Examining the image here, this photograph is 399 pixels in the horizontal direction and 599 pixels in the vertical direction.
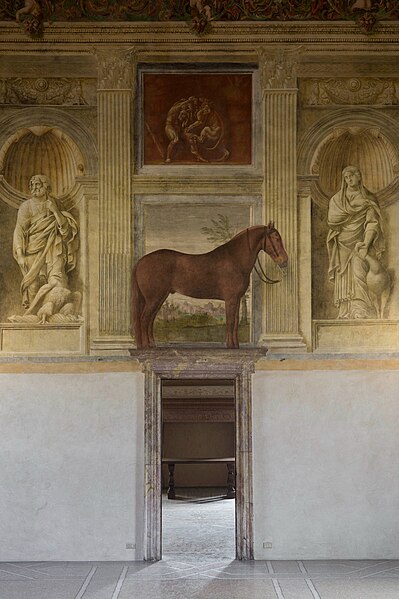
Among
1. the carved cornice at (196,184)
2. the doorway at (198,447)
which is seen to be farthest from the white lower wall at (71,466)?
the doorway at (198,447)

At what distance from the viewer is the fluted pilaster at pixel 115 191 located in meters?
12.6

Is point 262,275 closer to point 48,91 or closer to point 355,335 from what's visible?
point 355,335

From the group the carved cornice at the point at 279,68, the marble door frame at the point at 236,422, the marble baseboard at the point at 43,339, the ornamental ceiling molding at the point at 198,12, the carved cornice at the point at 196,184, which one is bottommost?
the marble door frame at the point at 236,422

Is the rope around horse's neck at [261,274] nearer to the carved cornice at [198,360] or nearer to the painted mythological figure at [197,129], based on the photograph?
the carved cornice at [198,360]

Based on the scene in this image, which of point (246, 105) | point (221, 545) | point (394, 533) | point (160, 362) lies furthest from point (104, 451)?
point (246, 105)

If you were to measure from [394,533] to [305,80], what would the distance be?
6.16 metres

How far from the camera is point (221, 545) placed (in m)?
13.2

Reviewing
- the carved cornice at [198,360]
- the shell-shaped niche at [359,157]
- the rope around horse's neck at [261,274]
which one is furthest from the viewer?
the shell-shaped niche at [359,157]

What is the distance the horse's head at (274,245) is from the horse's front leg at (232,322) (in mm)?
768

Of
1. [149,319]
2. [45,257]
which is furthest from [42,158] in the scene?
[149,319]

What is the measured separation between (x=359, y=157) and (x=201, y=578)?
5.98 metres

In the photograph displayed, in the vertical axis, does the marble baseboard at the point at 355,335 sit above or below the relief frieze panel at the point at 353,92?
below

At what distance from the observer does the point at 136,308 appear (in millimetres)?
12562

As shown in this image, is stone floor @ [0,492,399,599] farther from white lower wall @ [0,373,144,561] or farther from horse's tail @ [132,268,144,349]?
horse's tail @ [132,268,144,349]
